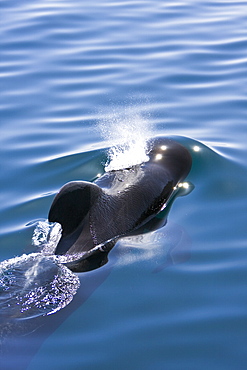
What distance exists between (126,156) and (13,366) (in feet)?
14.8

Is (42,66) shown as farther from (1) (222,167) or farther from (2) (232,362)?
(2) (232,362)

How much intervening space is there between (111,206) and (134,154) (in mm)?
1779

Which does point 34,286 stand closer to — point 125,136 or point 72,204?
point 72,204

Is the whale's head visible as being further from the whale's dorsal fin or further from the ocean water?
the whale's dorsal fin

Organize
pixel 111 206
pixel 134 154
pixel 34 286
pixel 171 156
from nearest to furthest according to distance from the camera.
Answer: pixel 34 286, pixel 111 206, pixel 171 156, pixel 134 154

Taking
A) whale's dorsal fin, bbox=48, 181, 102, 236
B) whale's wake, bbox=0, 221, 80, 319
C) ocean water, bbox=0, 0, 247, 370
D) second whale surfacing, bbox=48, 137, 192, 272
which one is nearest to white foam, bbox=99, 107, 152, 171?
ocean water, bbox=0, 0, 247, 370

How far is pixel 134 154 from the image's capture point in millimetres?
10266

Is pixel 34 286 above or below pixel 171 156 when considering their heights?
below

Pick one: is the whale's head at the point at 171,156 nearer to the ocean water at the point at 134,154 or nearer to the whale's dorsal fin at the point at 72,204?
the ocean water at the point at 134,154

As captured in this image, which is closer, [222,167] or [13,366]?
[13,366]

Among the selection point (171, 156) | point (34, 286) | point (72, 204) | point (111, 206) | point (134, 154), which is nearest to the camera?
point (34, 286)

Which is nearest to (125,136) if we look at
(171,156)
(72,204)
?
(171,156)

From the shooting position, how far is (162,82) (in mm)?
14188

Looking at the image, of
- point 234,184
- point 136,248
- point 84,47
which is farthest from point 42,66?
point 136,248
